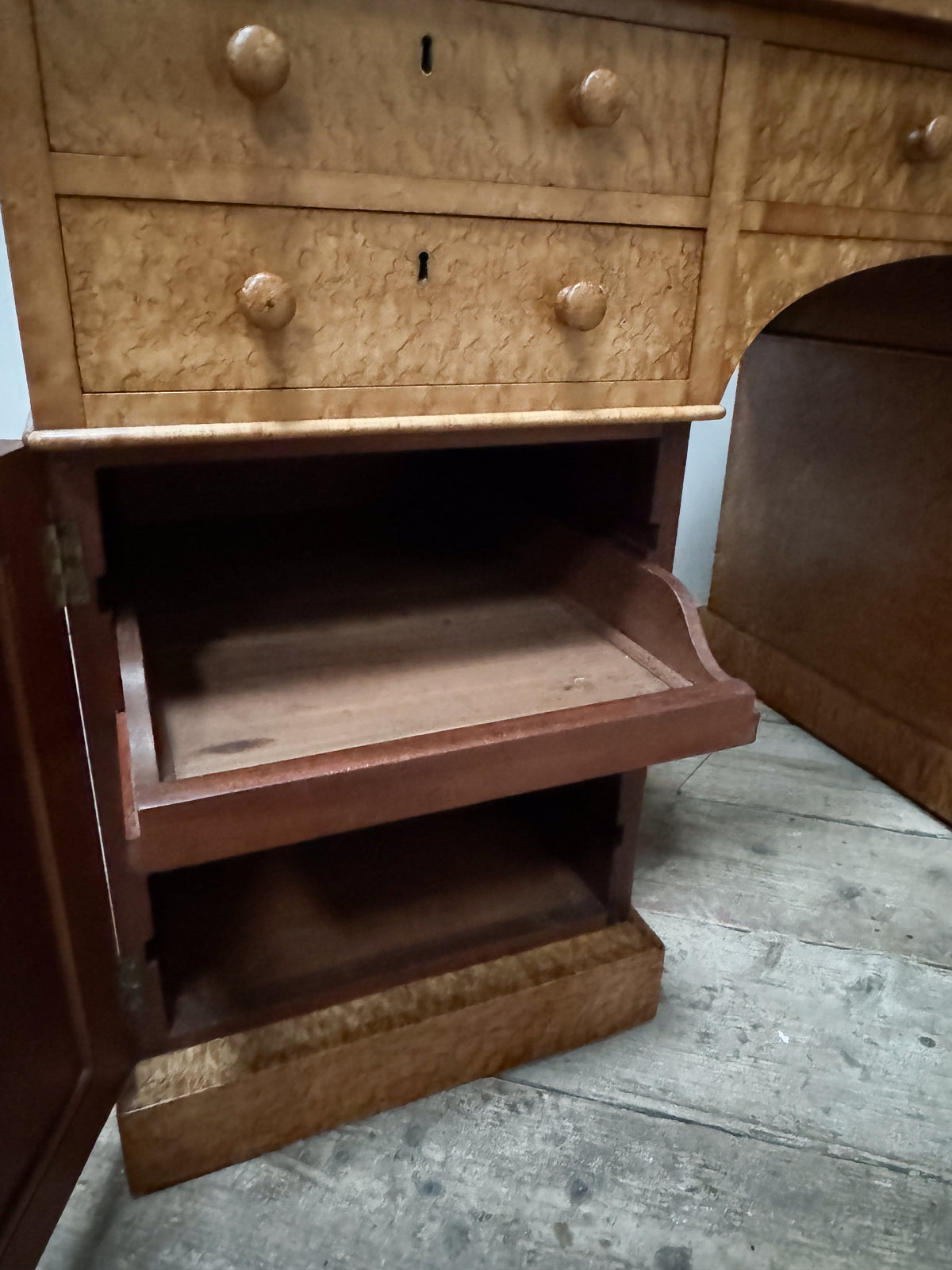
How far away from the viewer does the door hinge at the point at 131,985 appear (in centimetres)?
79

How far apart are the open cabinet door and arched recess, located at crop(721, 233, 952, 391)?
23.0 inches

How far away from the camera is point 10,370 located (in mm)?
1392

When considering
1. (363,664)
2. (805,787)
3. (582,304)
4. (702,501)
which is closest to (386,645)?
(363,664)

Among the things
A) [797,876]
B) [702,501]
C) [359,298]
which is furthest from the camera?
[702,501]

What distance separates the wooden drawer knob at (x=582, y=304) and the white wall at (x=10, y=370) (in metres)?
0.95

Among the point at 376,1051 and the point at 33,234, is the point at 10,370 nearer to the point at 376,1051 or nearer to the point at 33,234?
the point at 33,234

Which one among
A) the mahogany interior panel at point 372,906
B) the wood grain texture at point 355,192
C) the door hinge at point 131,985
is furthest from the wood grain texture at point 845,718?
the door hinge at point 131,985

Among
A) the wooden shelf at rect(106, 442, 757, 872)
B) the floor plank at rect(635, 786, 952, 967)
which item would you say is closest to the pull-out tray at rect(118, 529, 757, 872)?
the wooden shelf at rect(106, 442, 757, 872)

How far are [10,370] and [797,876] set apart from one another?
1421mm

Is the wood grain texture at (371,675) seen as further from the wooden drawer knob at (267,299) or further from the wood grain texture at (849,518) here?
the wood grain texture at (849,518)

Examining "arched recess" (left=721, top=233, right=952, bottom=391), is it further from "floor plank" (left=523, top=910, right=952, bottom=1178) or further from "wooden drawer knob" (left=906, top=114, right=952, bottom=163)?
"floor plank" (left=523, top=910, right=952, bottom=1178)

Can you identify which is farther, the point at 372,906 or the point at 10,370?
the point at 10,370

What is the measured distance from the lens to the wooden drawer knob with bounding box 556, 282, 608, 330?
68 centimetres

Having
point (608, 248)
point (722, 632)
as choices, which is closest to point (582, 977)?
point (608, 248)
